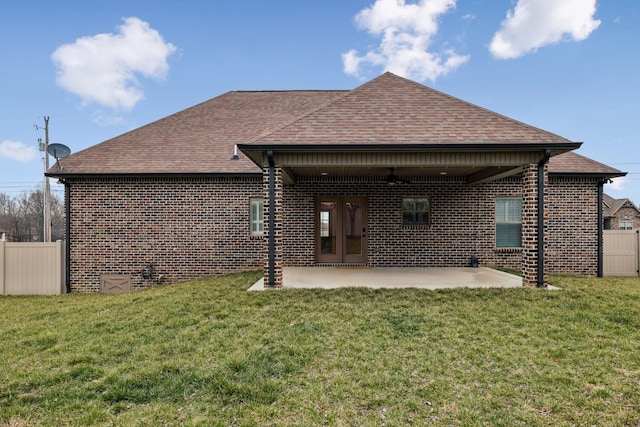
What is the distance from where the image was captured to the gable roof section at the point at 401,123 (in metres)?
6.57

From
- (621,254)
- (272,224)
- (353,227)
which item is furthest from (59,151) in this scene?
(621,254)

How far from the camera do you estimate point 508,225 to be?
9.98 metres

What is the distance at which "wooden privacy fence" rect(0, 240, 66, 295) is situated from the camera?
353 inches

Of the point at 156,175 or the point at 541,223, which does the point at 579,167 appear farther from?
the point at 156,175

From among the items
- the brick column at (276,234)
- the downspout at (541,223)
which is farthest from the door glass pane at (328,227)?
the downspout at (541,223)

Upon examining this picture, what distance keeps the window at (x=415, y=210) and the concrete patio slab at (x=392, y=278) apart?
145cm

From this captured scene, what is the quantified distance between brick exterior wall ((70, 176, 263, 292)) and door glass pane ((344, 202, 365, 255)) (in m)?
2.97

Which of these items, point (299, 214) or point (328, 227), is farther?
point (328, 227)

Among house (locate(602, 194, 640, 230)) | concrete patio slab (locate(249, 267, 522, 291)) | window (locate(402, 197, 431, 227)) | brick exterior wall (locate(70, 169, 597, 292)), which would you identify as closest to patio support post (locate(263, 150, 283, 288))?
concrete patio slab (locate(249, 267, 522, 291))

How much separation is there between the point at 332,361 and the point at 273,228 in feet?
11.6

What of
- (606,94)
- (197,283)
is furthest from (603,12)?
(197,283)

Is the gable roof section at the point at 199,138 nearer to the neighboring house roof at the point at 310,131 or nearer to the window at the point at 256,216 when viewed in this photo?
the neighboring house roof at the point at 310,131

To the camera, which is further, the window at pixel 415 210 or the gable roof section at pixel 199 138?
the window at pixel 415 210

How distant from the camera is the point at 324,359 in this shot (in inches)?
152
